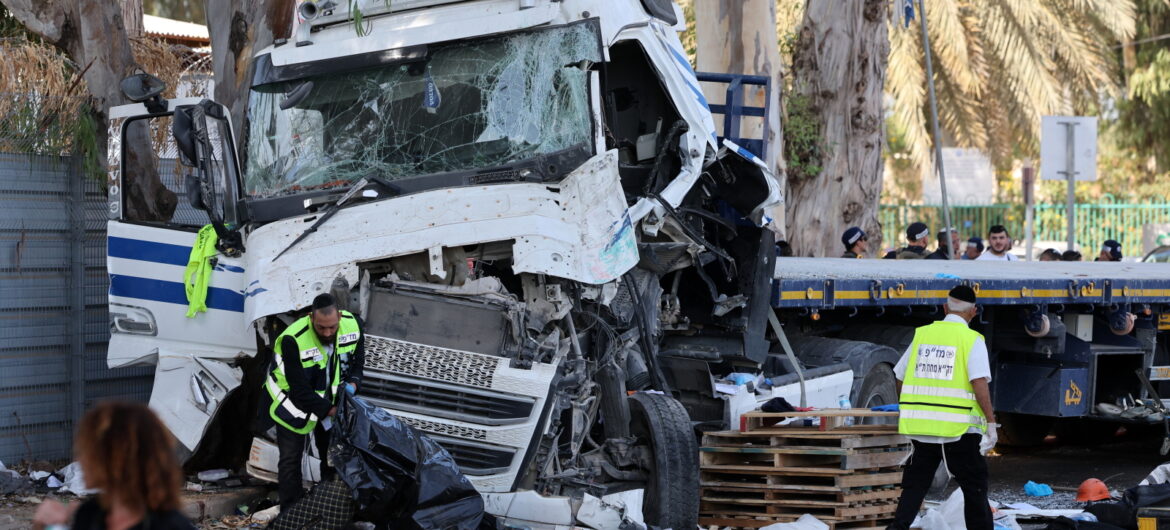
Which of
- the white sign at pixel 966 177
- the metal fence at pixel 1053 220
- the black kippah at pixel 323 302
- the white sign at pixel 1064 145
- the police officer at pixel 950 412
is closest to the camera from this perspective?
the black kippah at pixel 323 302

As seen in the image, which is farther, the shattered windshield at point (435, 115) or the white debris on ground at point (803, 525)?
the white debris on ground at point (803, 525)

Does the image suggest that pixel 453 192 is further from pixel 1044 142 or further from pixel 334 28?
pixel 1044 142

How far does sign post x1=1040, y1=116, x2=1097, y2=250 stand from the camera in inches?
678

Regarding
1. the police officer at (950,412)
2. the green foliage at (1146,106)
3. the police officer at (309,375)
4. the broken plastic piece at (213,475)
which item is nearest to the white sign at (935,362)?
the police officer at (950,412)

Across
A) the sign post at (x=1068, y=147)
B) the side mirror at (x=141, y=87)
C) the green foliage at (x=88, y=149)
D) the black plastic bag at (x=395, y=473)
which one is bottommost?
the black plastic bag at (x=395, y=473)

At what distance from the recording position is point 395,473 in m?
6.66

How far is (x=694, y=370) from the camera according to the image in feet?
28.2

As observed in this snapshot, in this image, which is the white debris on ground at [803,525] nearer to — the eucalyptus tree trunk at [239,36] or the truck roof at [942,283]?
the truck roof at [942,283]

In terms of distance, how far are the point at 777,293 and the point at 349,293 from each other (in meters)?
3.04

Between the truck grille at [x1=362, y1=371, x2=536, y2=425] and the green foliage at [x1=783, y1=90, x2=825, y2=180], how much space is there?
11315 mm

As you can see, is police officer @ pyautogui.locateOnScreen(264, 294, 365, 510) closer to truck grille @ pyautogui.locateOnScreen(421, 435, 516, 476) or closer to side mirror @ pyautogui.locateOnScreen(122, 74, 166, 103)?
truck grille @ pyautogui.locateOnScreen(421, 435, 516, 476)

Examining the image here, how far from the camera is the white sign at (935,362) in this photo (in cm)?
721

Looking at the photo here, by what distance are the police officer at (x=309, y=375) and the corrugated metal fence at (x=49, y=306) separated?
9.21 feet

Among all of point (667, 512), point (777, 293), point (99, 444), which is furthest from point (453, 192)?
point (99, 444)
